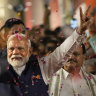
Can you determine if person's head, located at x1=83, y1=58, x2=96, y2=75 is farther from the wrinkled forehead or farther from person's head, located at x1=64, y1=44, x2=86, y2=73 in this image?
the wrinkled forehead

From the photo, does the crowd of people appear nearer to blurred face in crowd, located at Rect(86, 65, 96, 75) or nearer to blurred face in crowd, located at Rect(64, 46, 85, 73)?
blurred face in crowd, located at Rect(64, 46, 85, 73)

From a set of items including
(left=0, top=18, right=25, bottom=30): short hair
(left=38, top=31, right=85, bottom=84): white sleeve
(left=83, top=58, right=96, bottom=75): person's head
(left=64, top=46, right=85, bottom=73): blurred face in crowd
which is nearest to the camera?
(left=38, top=31, right=85, bottom=84): white sleeve

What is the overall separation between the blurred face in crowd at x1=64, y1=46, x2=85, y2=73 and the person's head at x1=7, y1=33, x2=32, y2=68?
0.96 ft

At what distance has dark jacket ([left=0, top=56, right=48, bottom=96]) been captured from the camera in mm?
1380

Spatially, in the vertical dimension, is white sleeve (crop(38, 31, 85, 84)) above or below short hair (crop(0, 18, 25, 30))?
below

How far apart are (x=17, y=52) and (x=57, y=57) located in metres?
0.21

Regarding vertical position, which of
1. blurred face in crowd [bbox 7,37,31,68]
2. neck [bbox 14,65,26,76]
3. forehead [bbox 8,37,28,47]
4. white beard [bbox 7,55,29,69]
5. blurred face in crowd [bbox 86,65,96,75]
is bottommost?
blurred face in crowd [bbox 86,65,96,75]

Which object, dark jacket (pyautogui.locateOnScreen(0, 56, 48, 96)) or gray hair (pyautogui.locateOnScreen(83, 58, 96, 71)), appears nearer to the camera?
dark jacket (pyautogui.locateOnScreen(0, 56, 48, 96))

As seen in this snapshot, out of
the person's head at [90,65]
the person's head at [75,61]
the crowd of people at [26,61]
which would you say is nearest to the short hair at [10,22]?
the crowd of people at [26,61]

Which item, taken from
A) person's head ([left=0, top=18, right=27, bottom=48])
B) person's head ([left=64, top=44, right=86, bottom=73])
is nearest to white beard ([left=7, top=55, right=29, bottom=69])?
person's head ([left=0, top=18, right=27, bottom=48])

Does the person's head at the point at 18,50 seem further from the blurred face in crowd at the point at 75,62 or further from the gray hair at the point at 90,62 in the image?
the gray hair at the point at 90,62

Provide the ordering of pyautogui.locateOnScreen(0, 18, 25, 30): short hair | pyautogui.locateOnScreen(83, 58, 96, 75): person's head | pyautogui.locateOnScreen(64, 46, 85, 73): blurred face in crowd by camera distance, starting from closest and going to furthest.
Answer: pyautogui.locateOnScreen(0, 18, 25, 30): short hair
pyautogui.locateOnScreen(64, 46, 85, 73): blurred face in crowd
pyautogui.locateOnScreen(83, 58, 96, 75): person's head

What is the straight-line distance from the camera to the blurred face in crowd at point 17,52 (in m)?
1.40

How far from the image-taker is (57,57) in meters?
1.40
